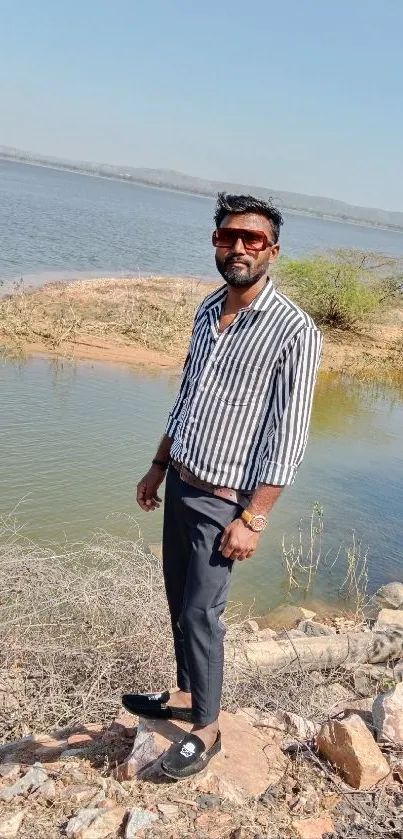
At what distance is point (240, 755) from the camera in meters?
2.98

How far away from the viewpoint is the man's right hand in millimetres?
3209

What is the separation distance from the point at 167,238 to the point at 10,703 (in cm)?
4450

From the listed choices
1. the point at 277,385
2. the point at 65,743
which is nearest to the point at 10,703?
the point at 65,743

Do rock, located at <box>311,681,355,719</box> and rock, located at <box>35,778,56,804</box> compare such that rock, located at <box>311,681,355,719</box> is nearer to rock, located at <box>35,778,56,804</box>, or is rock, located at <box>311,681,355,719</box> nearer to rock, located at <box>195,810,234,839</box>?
rock, located at <box>195,810,234,839</box>

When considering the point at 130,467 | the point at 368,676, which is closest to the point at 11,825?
the point at 368,676

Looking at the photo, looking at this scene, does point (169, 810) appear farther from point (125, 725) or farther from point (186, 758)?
point (125, 725)

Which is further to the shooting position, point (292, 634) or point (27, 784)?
point (292, 634)

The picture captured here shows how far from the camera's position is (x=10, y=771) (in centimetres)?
288

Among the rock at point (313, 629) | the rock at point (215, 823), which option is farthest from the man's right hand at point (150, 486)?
the rock at point (313, 629)

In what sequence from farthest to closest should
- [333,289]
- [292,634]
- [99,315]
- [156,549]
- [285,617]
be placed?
[333,289], [99,315], [156,549], [285,617], [292,634]

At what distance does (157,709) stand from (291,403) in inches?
53.1

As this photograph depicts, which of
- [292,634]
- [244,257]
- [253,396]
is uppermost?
[244,257]

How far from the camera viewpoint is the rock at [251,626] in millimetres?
5570

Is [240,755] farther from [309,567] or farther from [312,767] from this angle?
[309,567]
